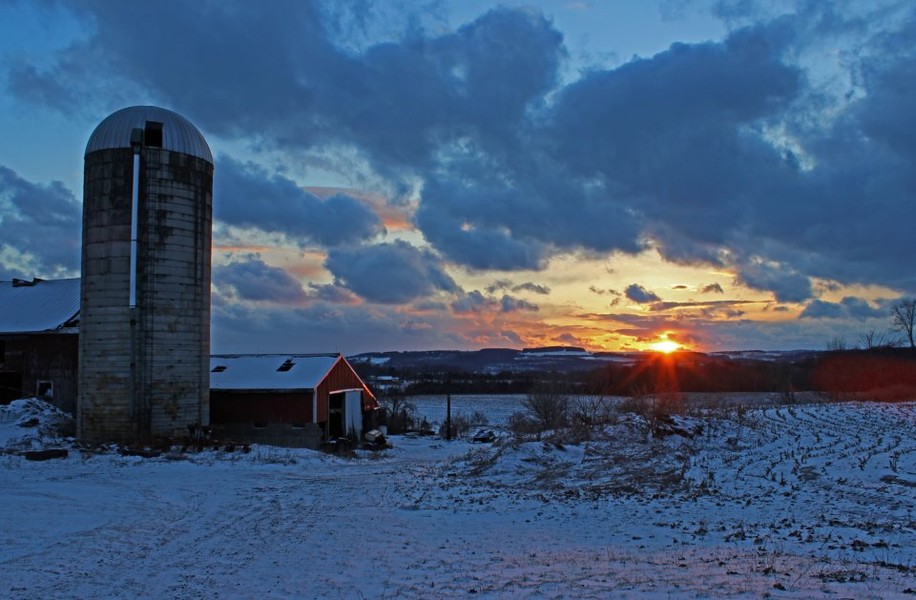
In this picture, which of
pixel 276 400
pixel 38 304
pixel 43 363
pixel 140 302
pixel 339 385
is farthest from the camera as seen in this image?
pixel 339 385

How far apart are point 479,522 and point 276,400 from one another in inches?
873

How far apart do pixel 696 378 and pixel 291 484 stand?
9994cm

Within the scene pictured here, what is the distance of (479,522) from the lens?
583 inches

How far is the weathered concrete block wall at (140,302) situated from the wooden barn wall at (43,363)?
257 inches

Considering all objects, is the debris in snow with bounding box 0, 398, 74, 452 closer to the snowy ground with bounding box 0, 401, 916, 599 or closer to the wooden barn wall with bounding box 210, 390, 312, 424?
the snowy ground with bounding box 0, 401, 916, 599

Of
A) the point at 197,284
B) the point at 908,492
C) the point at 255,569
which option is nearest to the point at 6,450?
the point at 197,284

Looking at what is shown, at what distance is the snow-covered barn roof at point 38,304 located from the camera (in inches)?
1367

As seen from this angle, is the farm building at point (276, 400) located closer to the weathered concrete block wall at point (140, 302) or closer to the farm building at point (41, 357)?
the weathered concrete block wall at point (140, 302)

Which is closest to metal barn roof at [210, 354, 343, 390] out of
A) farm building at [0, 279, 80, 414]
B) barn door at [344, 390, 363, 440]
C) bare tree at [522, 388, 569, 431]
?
barn door at [344, 390, 363, 440]

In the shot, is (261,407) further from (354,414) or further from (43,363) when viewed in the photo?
(43,363)

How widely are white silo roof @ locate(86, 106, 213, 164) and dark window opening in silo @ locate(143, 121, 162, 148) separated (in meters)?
0.14

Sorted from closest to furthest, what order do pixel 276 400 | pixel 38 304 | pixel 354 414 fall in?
pixel 276 400 → pixel 38 304 → pixel 354 414

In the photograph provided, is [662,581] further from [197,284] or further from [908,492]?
[197,284]

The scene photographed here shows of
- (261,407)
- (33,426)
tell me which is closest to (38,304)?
(33,426)
